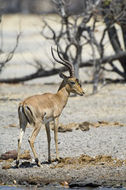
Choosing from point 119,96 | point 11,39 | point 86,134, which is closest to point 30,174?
point 86,134

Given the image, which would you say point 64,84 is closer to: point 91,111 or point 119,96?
point 91,111

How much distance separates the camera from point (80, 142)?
40.4 feet

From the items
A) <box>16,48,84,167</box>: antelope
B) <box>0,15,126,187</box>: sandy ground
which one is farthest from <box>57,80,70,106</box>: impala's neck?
<box>0,15,126,187</box>: sandy ground

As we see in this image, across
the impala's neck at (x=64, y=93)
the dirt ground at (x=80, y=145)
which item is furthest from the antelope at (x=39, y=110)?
the dirt ground at (x=80, y=145)

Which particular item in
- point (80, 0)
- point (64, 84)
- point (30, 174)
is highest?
point (80, 0)

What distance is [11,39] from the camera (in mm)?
37500

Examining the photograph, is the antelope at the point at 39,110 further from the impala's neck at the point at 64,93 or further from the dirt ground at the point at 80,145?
the dirt ground at the point at 80,145

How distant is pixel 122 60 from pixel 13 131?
8.82 metres

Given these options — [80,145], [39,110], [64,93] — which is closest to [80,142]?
[80,145]

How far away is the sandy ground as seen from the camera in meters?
10.2

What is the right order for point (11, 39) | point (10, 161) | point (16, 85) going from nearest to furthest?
1. point (10, 161)
2. point (16, 85)
3. point (11, 39)

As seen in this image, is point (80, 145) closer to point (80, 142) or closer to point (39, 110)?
point (80, 142)

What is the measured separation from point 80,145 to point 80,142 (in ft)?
0.88

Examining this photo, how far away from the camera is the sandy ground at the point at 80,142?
10.2m
